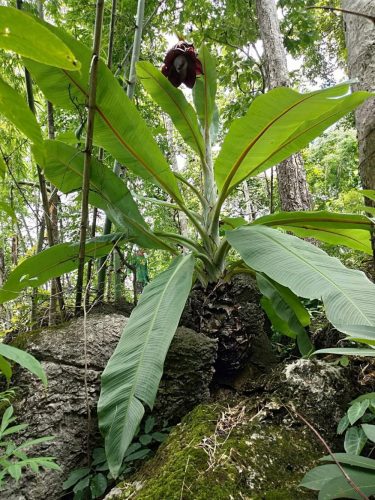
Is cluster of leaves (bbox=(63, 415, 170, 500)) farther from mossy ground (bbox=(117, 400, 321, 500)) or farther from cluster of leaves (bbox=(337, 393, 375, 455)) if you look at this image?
cluster of leaves (bbox=(337, 393, 375, 455))

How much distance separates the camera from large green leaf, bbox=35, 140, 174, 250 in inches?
68.3

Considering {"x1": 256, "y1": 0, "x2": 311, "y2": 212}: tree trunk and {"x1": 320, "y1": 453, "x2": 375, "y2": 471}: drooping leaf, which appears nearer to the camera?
{"x1": 320, "y1": 453, "x2": 375, "y2": 471}: drooping leaf

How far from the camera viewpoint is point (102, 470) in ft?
3.96

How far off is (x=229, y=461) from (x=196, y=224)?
117 centimetres

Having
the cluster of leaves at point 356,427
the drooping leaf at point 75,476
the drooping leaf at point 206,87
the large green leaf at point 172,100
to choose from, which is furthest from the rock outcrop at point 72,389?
the drooping leaf at point 206,87

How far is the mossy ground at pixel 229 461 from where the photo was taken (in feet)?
2.93

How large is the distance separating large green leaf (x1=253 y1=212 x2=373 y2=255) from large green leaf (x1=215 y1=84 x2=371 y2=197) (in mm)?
296

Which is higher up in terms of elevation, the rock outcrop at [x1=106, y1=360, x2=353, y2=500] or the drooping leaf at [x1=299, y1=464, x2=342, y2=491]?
the drooping leaf at [x1=299, y1=464, x2=342, y2=491]

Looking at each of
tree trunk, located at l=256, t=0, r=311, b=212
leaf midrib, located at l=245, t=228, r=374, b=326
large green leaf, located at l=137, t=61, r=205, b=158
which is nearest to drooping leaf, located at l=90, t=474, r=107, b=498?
leaf midrib, located at l=245, t=228, r=374, b=326

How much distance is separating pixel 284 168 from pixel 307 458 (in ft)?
8.85

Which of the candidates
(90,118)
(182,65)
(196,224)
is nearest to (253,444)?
(196,224)

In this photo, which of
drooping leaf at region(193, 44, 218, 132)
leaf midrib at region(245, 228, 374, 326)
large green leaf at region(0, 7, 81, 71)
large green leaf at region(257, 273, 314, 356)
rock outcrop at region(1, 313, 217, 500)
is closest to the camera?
large green leaf at region(0, 7, 81, 71)

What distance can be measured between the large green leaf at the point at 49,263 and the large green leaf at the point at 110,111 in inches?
15.1

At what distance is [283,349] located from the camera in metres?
2.05
